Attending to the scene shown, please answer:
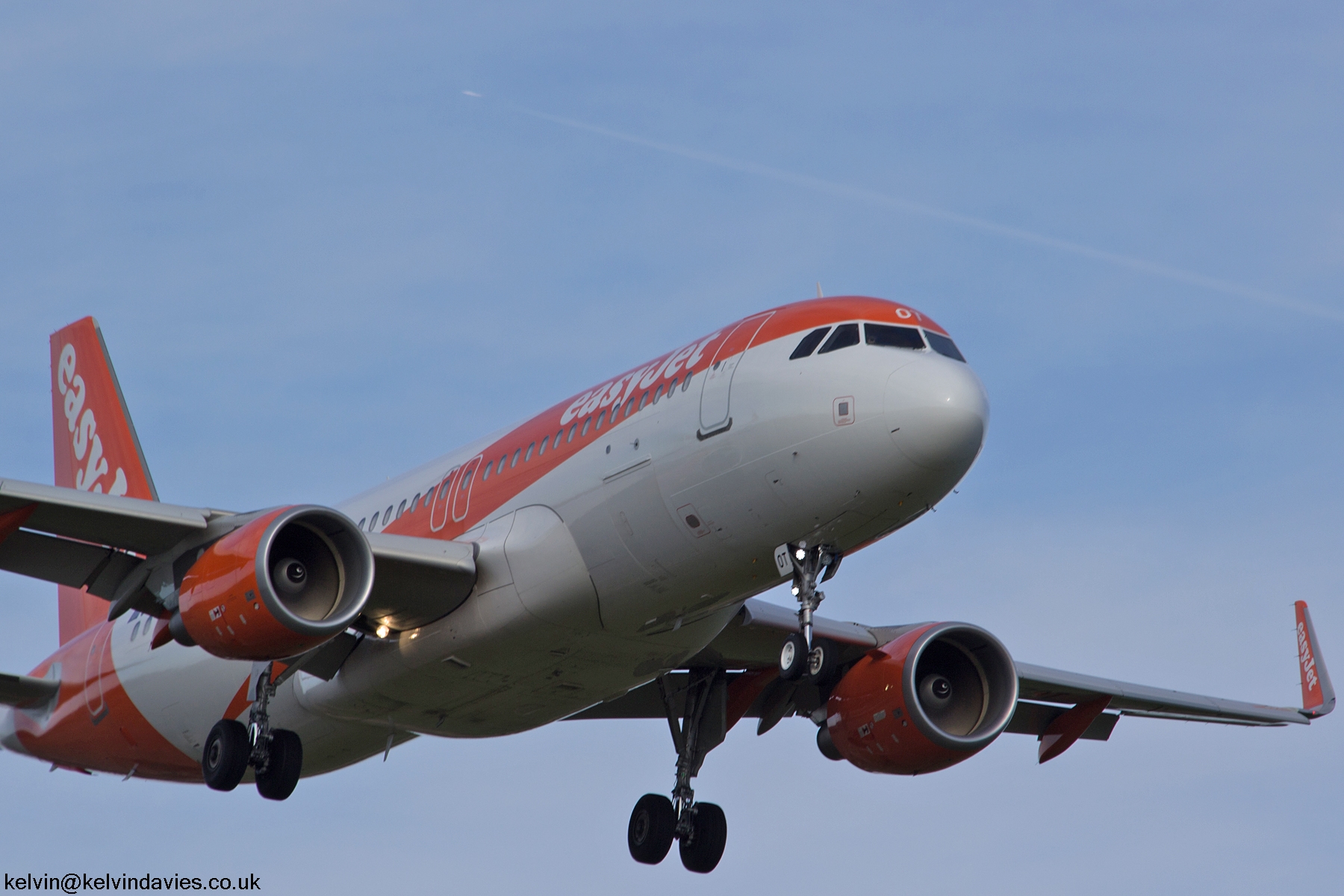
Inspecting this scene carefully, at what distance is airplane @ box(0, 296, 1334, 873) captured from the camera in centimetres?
2277

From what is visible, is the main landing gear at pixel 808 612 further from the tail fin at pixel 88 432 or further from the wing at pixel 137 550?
the tail fin at pixel 88 432

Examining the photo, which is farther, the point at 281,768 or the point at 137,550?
the point at 281,768

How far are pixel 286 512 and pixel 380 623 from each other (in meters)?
2.83

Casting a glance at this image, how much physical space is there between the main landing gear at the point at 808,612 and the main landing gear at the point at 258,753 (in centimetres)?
779

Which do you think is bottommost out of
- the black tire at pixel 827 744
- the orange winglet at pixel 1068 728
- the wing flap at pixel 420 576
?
the black tire at pixel 827 744

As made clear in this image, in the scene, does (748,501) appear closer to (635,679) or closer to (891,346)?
(891,346)

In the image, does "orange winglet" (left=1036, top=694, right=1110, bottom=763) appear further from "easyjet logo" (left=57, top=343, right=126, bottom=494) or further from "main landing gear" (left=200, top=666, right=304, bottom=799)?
→ "easyjet logo" (left=57, top=343, right=126, bottom=494)

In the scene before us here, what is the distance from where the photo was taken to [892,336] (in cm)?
2298

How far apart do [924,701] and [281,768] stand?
9871 mm

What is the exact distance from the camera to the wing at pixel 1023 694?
2895 centimetres

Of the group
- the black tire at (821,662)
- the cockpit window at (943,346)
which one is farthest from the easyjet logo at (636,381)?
the black tire at (821,662)

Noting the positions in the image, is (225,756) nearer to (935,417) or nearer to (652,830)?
(652,830)

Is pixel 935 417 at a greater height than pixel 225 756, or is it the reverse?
pixel 935 417

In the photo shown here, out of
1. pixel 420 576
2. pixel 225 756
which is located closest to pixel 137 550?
pixel 225 756
